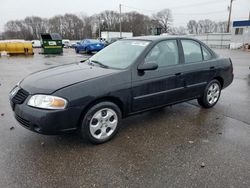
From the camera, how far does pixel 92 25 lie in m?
80.8

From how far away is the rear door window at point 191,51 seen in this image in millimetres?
4336

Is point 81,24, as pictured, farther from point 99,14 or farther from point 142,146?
point 142,146

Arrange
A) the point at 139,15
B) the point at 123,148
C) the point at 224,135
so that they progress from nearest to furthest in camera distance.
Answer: the point at 123,148
the point at 224,135
the point at 139,15

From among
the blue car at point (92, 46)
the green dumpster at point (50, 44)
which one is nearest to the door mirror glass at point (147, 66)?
the blue car at point (92, 46)

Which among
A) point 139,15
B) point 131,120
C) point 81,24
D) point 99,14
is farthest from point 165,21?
point 131,120

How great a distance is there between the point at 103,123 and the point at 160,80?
126 cm

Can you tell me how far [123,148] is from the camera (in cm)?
327

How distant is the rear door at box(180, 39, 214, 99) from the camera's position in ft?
14.1

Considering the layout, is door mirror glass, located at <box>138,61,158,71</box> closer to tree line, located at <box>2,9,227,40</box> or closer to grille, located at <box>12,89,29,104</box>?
grille, located at <box>12,89,29,104</box>

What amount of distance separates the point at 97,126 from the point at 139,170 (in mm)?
931

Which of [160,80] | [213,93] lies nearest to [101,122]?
[160,80]

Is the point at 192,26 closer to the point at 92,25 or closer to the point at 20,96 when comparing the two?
the point at 92,25

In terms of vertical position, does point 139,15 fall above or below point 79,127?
above

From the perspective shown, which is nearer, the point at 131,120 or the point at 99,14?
the point at 131,120
